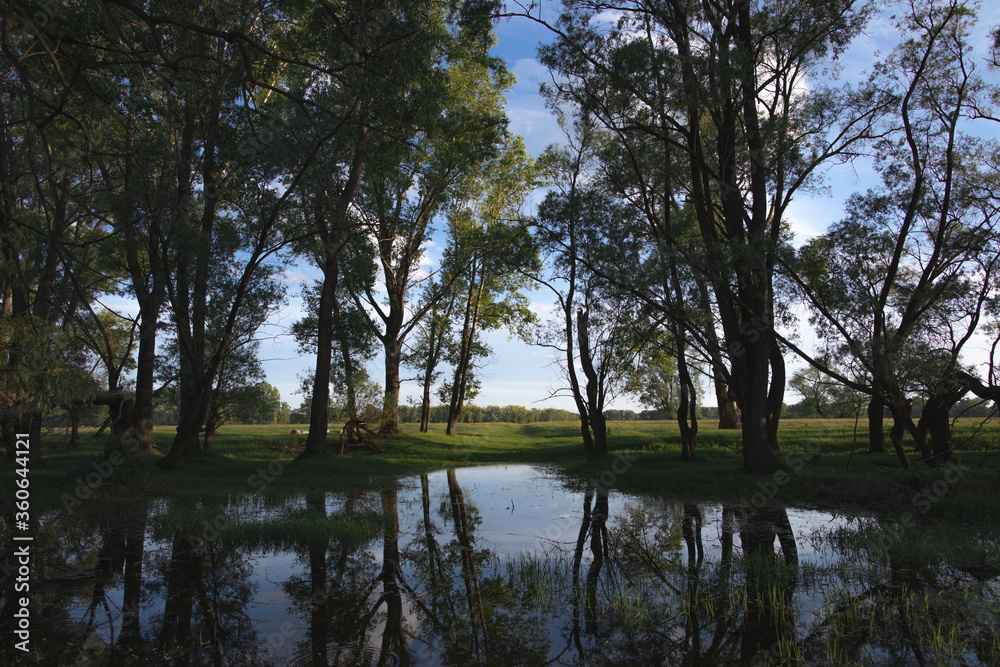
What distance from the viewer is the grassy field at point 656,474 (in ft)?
39.8

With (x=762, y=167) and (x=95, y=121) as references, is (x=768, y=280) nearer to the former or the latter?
(x=762, y=167)

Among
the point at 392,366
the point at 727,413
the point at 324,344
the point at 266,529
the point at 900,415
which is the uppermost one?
the point at 324,344

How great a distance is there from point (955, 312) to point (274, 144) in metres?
19.8

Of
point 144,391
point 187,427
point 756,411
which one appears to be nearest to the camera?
point 756,411

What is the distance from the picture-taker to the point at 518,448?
106 ft

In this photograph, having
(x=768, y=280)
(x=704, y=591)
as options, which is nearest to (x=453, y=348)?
(x=768, y=280)

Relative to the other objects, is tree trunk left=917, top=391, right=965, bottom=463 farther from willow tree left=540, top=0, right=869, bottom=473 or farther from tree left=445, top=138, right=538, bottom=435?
tree left=445, top=138, right=538, bottom=435

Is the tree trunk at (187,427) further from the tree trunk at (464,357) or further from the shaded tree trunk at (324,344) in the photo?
the tree trunk at (464,357)

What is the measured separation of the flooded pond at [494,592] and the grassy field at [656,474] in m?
2.31

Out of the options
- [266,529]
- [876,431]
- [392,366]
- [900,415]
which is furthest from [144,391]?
[876,431]

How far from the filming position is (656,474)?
16.8 m

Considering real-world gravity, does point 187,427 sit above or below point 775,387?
below

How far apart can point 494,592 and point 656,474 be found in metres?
11.4

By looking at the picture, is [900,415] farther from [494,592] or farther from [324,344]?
[324,344]
